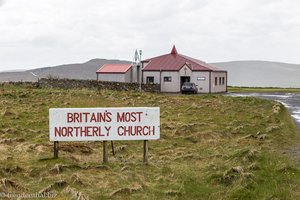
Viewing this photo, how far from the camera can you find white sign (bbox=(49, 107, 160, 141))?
1105 centimetres

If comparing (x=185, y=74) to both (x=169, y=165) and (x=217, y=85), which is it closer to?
(x=217, y=85)

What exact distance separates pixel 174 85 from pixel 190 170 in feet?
155

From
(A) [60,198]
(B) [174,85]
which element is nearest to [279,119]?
(A) [60,198]

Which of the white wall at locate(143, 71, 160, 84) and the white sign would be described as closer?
the white sign

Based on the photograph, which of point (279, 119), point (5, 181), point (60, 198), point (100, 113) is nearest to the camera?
point (60, 198)

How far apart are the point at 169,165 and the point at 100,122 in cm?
210

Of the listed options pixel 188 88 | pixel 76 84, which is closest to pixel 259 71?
pixel 188 88

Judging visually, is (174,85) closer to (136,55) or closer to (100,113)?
(136,55)

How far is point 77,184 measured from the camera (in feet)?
29.7

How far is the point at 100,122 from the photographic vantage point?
36.4 feet

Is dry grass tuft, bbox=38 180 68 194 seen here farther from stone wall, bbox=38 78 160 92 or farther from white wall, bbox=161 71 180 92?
white wall, bbox=161 71 180 92

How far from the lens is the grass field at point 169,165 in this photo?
8656mm

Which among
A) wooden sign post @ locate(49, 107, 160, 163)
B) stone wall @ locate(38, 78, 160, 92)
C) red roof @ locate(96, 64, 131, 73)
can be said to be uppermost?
red roof @ locate(96, 64, 131, 73)

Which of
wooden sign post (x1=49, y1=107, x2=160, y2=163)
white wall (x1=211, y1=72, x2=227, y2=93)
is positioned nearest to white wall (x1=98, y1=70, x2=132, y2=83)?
white wall (x1=211, y1=72, x2=227, y2=93)
